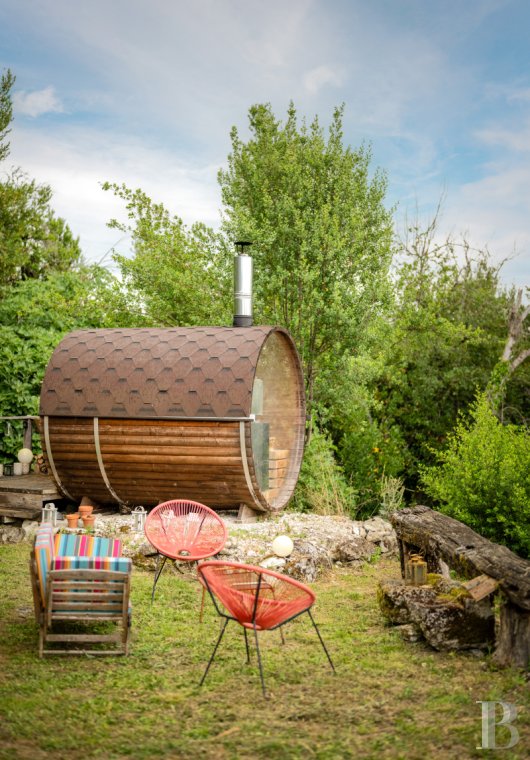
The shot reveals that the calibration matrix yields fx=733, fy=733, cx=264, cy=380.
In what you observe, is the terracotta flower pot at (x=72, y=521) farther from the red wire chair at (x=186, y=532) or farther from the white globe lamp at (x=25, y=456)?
the white globe lamp at (x=25, y=456)

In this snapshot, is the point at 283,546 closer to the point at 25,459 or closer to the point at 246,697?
the point at 246,697

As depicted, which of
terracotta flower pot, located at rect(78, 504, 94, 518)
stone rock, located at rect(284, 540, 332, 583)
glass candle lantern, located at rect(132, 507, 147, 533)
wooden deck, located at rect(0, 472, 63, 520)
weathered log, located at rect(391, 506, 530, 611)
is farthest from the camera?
wooden deck, located at rect(0, 472, 63, 520)

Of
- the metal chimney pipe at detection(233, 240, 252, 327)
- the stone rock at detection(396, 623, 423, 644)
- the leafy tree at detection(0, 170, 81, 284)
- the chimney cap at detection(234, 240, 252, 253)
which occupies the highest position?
the leafy tree at detection(0, 170, 81, 284)

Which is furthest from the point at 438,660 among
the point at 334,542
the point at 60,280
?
the point at 60,280

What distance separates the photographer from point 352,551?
8.04 meters

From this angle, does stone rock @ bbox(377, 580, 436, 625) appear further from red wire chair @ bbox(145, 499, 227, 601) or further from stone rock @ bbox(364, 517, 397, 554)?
stone rock @ bbox(364, 517, 397, 554)

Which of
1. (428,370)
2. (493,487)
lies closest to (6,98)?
(428,370)

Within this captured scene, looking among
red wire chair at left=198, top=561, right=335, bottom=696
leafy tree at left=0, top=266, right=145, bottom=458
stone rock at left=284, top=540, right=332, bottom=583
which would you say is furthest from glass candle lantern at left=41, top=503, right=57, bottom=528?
red wire chair at left=198, top=561, right=335, bottom=696

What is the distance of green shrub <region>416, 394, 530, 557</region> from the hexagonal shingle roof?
2609mm

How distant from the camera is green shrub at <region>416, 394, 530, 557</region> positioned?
7.88 metres

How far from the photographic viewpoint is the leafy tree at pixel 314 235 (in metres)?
10.8

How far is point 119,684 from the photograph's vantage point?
4.33 metres

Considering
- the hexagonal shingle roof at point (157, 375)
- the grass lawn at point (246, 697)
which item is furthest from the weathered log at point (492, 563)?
the hexagonal shingle roof at point (157, 375)

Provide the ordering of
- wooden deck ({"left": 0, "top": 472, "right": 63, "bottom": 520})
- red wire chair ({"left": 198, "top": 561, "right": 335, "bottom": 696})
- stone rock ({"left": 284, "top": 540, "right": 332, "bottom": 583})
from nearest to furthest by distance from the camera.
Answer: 1. red wire chair ({"left": 198, "top": 561, "right": 335, "bottom": 696})
2. stone rock ({"left": 284, "top": 540, "right": 332, "bottom": 583})
3. wooden deck ({"left": 0, "top": 472, "right": 63, "bottom": 520})
